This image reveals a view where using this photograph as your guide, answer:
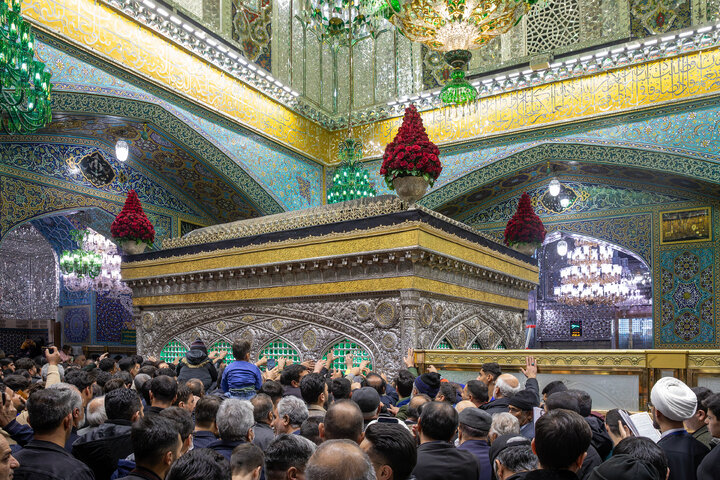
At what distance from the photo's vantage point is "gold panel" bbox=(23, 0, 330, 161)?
26.3ft

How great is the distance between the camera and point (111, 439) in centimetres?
250

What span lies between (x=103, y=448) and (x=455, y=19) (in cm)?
505

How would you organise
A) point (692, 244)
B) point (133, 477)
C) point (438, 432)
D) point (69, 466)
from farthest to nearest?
point (692, 244) < point (438, 432) < point (69, 466) < point (133, 477)

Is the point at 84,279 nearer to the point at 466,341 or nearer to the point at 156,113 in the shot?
the point at 156,113

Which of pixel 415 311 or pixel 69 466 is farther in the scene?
pixel 415 311

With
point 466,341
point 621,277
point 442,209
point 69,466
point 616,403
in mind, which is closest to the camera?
point 69,466

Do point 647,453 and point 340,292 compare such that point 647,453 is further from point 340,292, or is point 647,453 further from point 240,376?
point 340,292

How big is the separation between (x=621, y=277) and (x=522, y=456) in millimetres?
14379

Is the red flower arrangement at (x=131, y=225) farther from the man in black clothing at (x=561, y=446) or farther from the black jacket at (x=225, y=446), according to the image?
the man in black clothing at (x=561, y=446)

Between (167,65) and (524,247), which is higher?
(167,65)

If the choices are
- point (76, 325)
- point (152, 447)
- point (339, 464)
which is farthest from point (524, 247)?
point (76, 325)

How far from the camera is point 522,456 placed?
6.86 feet

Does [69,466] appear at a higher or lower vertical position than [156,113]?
lower

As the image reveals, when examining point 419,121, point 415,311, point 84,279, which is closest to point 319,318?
point 415,311
